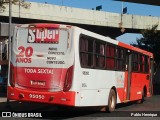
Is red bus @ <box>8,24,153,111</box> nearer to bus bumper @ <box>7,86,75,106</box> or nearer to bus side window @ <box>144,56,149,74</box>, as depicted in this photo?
bus bumper @ <box>7,86,75,106</box>

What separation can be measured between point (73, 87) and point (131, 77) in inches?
300

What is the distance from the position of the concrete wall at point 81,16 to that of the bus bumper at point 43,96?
32779 millimetres

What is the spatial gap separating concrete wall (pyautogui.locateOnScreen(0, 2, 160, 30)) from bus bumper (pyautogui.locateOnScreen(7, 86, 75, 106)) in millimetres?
32779

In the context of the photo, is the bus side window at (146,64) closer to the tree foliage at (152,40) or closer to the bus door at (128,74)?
the bus door at (128,74)

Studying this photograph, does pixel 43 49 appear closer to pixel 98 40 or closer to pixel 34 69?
pixel 34 69

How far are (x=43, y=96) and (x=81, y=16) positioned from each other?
130ft

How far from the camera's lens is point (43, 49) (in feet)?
49.0

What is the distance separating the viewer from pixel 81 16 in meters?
53.7

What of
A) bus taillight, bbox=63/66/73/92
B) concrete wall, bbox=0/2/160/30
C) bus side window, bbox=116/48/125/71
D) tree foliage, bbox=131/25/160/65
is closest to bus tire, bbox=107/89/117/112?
bus side window, bbox=116/48/125/71

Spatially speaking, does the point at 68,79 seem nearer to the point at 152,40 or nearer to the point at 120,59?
the point at 120,59

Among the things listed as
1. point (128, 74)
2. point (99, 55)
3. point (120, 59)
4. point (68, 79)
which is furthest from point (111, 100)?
point (68, 79)

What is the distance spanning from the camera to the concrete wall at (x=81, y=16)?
50.3 m

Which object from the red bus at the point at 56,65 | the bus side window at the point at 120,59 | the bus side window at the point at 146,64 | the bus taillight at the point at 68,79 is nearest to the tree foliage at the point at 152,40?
the bus side window at the point at 146,64

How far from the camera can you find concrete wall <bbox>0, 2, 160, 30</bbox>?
1982 inches
